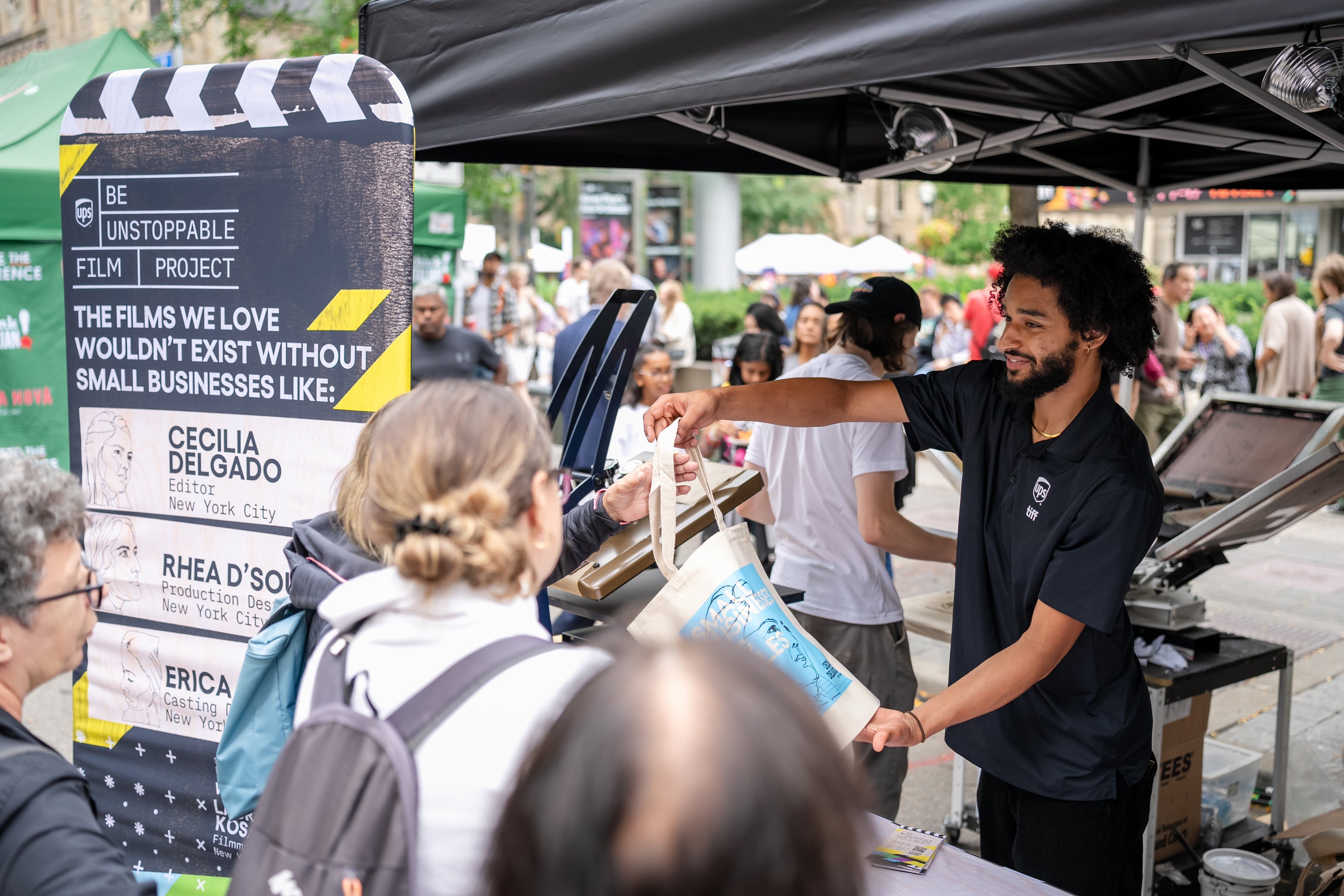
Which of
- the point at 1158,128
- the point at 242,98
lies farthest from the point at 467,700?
the point at 1158,128

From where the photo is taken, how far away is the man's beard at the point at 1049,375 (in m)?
2.38

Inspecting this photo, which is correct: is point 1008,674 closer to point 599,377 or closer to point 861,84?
point 861,84

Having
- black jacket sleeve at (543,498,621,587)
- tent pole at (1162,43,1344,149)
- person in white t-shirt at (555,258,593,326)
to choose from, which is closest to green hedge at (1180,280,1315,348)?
person in white t-shirt at (555,258,593,326)

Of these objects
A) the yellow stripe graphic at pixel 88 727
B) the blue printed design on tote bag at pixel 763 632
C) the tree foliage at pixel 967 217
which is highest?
the tree foliage at pixel 967 217

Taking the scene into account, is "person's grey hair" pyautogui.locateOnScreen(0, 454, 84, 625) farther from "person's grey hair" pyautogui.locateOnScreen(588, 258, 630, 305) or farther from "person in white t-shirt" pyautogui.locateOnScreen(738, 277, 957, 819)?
"person's grey hair" pyautogui.locateOnScreen(588, 258, 630, 305)

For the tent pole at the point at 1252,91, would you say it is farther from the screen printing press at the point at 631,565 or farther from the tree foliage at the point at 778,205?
the tree foliage at the point at 778,205

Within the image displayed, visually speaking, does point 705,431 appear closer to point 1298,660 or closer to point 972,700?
point 1298,660

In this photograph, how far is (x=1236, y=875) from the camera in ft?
10.3

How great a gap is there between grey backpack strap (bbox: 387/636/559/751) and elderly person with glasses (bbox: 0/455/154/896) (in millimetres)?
477

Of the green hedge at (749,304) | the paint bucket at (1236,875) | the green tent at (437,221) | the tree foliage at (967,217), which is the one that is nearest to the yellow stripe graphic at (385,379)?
the paint bucket at (1236,875)

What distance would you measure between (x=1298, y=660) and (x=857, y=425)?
4.09m

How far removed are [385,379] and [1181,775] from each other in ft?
9.56

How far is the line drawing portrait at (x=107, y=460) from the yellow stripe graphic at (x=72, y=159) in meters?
0.64

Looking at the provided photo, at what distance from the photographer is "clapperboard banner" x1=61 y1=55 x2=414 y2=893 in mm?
2578
